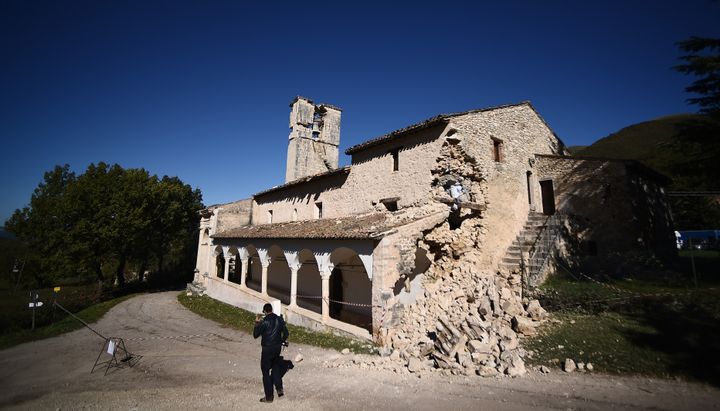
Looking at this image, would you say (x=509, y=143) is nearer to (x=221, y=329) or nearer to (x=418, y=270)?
(x=418, y=270)

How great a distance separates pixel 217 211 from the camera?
22.0 m

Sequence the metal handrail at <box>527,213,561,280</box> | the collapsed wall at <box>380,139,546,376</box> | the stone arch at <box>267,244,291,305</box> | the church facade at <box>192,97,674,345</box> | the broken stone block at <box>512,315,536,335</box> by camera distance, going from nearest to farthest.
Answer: the collapsed wall at <box>380,139,546,376</box> < the broken stone block at <box>512,315,536,335</box> < the church facade at <box>192,97,674,345</box> < the metal handrail at <box>527,213,561,280</box> < the stone arch at <box>267,244,291,305</box>

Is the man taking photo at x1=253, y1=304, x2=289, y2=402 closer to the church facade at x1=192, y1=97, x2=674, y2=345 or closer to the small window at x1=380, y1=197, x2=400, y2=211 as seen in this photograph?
the church facade at x1=192, y1=97, x2=674, y2=345

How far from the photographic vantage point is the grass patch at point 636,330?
6.69 m

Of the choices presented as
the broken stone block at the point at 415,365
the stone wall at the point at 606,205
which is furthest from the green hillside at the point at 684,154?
the broken stone block at the point at 415,365

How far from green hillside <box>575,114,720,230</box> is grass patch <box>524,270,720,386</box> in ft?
17.6

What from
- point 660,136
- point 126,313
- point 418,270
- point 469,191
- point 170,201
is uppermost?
point 660,136

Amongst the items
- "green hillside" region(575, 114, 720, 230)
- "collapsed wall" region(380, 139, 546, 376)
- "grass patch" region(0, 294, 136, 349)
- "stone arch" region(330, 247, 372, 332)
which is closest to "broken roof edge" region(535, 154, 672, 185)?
"green hillside" region(575, 114, 720, 230)

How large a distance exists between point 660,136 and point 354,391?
283 feet

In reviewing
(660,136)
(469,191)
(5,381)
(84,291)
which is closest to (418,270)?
(469,191)

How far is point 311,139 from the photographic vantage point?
2584cm

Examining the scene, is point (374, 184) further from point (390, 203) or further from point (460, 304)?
point (460, 304)

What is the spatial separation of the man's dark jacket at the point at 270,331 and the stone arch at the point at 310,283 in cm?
941

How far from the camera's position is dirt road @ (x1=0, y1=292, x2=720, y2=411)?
19.1ft
